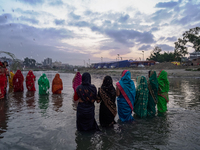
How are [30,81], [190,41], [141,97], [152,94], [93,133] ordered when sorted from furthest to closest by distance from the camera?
[190,41]
[30,81]
[152,94]
[141,97]
[93,133]

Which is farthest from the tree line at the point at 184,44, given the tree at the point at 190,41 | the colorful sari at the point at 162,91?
the colorful sari at the point at 162,91

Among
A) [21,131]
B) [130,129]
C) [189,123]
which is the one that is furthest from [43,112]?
[189,123]

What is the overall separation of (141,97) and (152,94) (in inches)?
18.3

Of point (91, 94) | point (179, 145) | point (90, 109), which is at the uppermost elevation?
point (91, 94)

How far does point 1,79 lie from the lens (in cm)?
736

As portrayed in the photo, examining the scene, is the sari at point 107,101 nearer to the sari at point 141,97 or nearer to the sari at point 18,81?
the sari at point 141,97

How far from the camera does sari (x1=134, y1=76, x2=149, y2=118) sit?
475 cm

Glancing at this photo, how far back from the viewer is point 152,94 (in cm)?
497

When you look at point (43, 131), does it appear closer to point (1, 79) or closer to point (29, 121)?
point (29, 121)

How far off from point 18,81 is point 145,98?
8.40m

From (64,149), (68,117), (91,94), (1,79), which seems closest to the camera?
(64,149)

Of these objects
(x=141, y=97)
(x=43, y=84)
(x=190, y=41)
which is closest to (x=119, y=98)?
(x=141, y=97)

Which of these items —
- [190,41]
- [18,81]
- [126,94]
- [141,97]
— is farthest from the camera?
[190,41]

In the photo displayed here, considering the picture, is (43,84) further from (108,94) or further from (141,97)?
(141,97)
